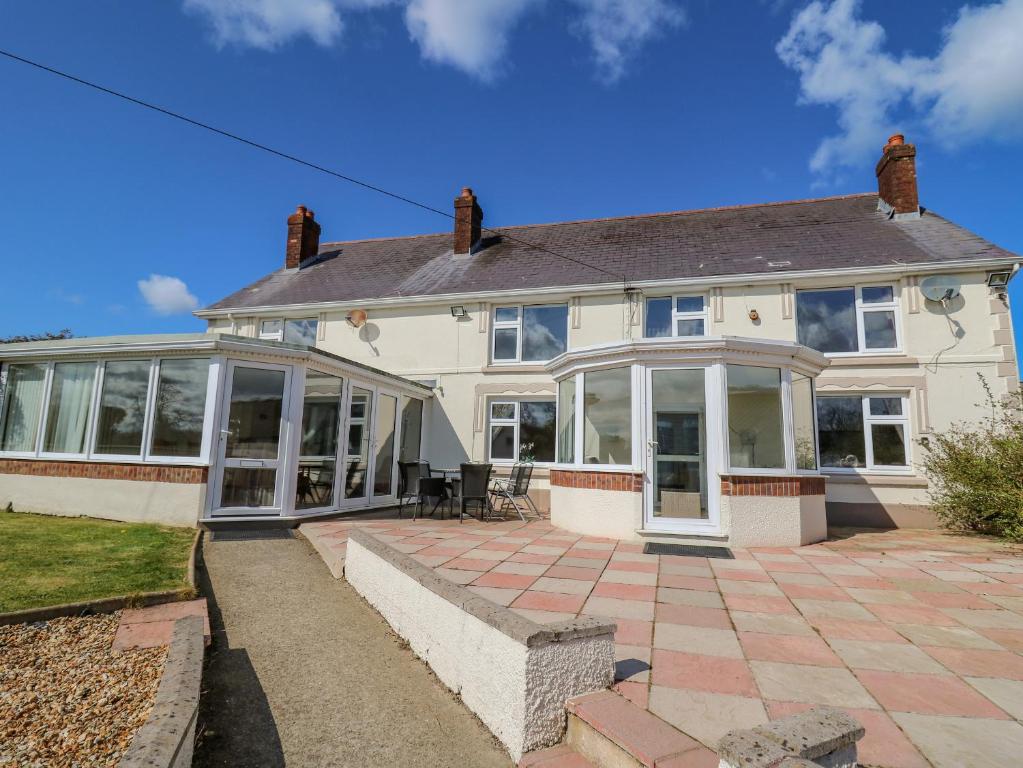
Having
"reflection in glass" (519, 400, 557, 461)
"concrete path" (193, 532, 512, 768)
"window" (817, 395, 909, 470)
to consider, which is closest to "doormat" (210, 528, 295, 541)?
"concrete path" (193, 532, 512, 768)

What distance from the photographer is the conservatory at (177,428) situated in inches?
275

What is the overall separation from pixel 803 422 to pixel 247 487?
26.0 feet

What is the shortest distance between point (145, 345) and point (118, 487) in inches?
81.9

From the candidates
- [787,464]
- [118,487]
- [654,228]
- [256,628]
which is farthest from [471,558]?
[654,228]

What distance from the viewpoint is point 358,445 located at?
847 centimetres

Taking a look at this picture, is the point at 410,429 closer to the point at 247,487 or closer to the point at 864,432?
the point at 247,487

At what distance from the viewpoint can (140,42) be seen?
6.43 meters

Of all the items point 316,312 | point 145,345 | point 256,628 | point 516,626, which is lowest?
point 256,628

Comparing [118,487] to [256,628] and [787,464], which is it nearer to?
[256,628]

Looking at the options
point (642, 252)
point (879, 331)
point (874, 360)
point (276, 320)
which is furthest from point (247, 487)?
point (879, 331)

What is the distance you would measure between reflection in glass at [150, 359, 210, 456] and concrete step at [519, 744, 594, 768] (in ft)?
21.8

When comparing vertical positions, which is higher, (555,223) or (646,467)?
(555,223)

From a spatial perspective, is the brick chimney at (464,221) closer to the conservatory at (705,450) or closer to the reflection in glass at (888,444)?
the conservatory at (705,450)

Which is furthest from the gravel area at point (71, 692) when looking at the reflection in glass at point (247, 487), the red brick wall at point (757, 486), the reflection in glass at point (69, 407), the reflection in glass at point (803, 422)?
the reflection in glass at point (803, 422)
